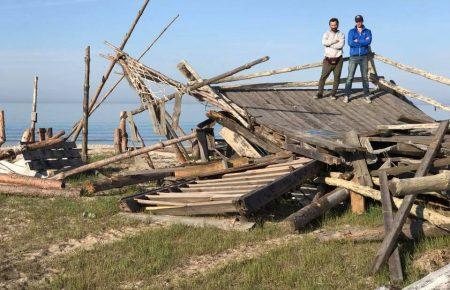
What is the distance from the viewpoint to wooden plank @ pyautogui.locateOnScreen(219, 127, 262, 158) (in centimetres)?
1428

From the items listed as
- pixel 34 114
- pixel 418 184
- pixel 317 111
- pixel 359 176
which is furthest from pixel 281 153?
pixel 34 114

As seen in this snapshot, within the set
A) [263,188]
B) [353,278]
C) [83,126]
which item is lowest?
[353,278]

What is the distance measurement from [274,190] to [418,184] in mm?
4767

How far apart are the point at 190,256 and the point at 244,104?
6957mm

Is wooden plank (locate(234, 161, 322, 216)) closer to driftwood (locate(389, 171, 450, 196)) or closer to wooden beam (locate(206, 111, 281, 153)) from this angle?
wooden beam (locate(206, 111, 281, 153))

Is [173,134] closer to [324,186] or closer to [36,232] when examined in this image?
[324,186]

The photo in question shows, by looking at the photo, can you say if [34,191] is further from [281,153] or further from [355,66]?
[355,66]

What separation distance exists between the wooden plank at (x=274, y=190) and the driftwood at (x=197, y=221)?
245 millimetres

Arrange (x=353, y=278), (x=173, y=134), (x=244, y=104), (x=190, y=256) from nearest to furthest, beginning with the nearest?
(x=353, y=278) < (x=190, y=256) < (x=244, y=104) < (x=173, y=134)

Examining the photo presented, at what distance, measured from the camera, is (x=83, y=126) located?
1836 centimetres

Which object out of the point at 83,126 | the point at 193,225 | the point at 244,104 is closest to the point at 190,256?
the point at 193,225

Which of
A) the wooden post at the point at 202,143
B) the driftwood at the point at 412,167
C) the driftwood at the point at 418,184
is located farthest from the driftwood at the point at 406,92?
the driftwood at the point at 418,184

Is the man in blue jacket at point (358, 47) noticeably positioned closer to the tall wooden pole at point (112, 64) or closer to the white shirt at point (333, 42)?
the white shirt at point (333, 42)

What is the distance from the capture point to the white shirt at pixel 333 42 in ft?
49.2
